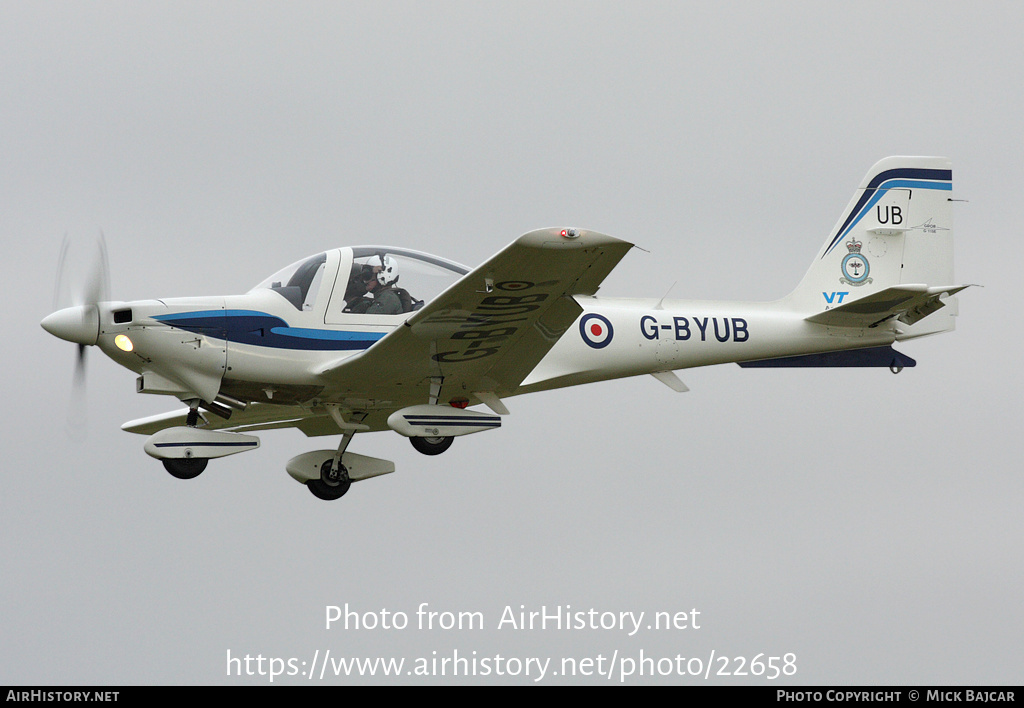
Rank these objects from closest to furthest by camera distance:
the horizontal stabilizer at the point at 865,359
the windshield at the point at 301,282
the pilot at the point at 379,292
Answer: the windshield at the point at 301,282
the pilot at the point at 379,292
the horizontal stabilizer at the point at 865,359

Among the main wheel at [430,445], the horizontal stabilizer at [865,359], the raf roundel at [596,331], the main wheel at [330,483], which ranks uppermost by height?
the raf roundel at [596,331]

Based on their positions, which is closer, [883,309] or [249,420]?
[883,309]

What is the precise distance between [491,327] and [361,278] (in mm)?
1515

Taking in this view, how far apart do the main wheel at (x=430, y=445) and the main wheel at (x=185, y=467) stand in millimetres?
2336

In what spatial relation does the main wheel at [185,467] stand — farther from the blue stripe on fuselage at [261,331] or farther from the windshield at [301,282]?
the windshield at [301,282]

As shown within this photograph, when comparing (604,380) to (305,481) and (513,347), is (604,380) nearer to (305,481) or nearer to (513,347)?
(513,347)

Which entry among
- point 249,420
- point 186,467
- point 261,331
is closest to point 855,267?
point 261,331

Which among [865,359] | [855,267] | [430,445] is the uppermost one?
[855,267]

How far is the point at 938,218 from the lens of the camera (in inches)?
596

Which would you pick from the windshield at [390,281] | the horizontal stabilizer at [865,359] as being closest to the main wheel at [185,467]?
the windshield at [390,281]

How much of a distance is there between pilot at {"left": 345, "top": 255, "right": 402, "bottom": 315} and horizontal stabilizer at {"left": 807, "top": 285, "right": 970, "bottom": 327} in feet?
15.3

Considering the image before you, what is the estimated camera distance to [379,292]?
40.8ft

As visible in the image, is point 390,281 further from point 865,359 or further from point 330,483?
point 865,359

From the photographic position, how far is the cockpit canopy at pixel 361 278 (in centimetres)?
1234
